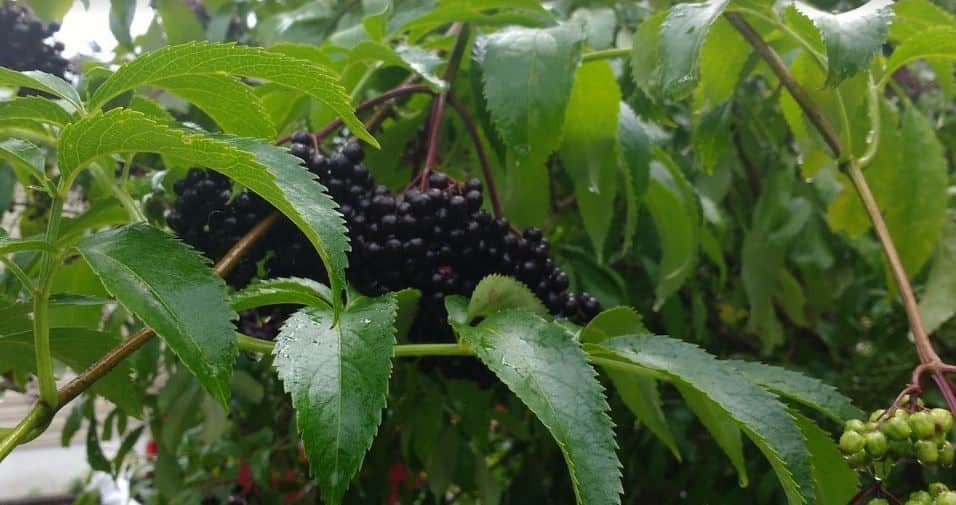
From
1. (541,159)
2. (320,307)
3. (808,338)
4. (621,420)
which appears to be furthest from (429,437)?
(808,338)

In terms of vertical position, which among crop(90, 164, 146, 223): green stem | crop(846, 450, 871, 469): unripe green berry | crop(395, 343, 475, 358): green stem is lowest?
crop(846, 450, 871, 469): unripe green berry

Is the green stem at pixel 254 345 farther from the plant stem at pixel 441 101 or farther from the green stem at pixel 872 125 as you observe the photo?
the green stem at pixel 872 125

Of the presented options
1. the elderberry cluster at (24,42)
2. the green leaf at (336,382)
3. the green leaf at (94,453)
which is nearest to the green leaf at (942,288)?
the green leaf at (336,382)

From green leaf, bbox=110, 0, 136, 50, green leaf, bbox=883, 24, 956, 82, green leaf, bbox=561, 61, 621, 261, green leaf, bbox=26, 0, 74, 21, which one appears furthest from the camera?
green leaf, bbox=110, 0, 136, 50

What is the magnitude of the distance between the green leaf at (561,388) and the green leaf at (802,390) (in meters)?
0.13

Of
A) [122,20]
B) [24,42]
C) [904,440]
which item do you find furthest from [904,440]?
[122,20]

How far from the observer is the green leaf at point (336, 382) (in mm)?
362

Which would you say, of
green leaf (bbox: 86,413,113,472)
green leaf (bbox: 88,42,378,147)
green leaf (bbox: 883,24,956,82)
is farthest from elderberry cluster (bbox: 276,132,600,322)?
green leaf (bbox: 86,413,113,472)

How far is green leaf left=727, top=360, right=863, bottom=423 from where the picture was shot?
498 millimetres

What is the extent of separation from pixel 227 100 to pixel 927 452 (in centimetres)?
44

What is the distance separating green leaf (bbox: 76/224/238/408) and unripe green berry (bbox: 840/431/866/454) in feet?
1.10

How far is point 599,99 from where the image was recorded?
0.71 metres

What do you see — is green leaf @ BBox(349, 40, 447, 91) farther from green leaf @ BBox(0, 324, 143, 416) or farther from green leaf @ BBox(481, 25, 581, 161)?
green leaf @ BBox(0, 324, 143, 416)

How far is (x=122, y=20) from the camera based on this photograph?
1.11 metres
